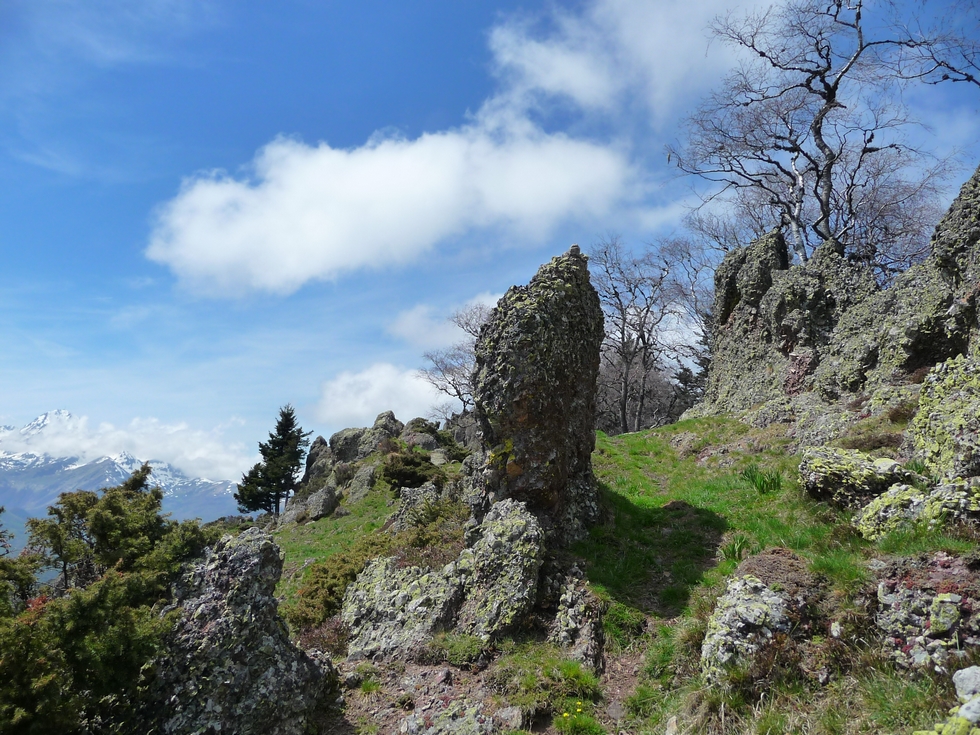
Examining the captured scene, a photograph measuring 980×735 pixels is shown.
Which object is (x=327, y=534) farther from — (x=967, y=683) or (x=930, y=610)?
(x=967, y=683)

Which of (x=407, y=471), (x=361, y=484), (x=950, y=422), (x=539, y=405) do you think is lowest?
(x=361, y=484)

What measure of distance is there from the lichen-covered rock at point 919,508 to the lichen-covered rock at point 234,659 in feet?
30.2

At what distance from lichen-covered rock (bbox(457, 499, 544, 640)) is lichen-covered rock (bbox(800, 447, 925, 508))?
5642 mm

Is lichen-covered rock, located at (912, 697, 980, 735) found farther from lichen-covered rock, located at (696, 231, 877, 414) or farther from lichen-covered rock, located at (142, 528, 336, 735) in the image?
lichen-covered rock, located at (696, 231, 877, 414)

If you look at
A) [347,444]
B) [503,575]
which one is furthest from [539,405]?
[347,444]

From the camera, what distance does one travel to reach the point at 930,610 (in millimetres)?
6047

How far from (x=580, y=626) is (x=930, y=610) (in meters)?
5.07

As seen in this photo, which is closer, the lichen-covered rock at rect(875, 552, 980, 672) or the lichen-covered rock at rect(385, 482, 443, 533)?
the lichen-covered rock at rect(875, 552, 980, 672)

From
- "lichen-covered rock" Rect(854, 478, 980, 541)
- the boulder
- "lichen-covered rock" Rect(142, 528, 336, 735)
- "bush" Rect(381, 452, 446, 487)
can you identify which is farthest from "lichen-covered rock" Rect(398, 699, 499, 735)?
the boulder

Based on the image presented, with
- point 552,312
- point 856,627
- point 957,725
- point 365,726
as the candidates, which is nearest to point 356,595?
point 365,726

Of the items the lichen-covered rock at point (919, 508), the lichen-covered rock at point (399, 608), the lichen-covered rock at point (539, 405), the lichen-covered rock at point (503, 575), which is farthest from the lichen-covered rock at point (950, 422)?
the lichen-covered rock at point (399, 608)

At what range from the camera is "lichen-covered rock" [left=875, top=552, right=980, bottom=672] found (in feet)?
18.5

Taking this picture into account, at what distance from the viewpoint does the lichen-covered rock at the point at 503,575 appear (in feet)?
31.3

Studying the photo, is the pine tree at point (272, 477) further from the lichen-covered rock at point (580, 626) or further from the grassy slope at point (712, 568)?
the lichen-covered rock at point (580, 626)
